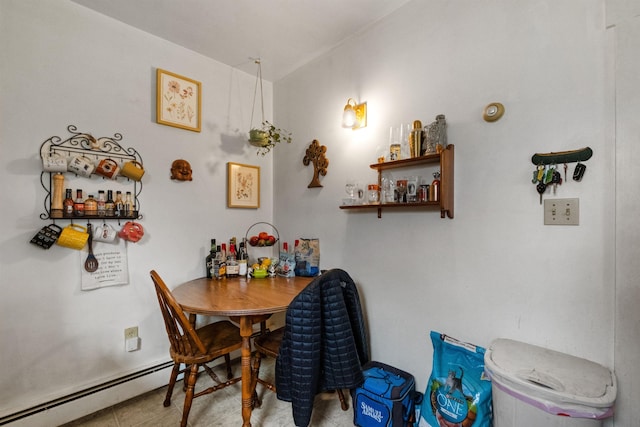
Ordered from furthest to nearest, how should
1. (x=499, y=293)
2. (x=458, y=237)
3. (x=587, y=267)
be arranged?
(x=458, y=237)
(x=499, y=293)
(x=587, y=267)

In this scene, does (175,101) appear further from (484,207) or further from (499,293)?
(499,293)

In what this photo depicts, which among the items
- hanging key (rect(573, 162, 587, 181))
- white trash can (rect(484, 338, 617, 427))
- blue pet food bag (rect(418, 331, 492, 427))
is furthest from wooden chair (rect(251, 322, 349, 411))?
hanging key (rect(573, 162, 587, 181))

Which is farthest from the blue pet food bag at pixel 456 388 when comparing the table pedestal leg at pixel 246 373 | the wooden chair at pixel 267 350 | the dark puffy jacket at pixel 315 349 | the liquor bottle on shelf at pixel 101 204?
the liquor bottle on shelf at pixel 101 204

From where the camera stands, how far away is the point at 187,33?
6.70 ft

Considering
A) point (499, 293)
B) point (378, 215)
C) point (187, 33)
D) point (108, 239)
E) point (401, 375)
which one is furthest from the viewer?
point (187, 33)

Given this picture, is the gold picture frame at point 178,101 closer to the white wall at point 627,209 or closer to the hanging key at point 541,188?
the hanging key at point 541,188

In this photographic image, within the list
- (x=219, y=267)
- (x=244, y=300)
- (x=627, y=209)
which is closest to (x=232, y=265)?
(x=219, y=267)

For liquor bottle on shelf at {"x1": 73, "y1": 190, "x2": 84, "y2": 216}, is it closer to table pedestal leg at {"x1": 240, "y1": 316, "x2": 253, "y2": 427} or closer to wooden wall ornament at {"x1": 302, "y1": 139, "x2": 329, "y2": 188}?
table pedestal leg at {"x1": 240, "y1": 316, "x2": 253, "y2": 427}

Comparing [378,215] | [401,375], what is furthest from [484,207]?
[401,375]

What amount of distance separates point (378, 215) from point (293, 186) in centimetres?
99

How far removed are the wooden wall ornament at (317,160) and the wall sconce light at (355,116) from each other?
1.14 feet

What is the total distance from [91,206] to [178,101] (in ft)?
3.28

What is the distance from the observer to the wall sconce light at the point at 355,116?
6.52 feet

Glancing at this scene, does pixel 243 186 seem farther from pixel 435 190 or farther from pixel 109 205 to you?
pixel 435 190
